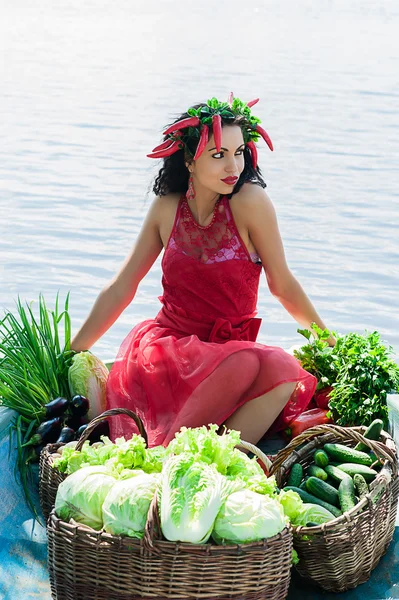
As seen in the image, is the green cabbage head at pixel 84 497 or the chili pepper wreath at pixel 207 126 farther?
the chili pepper wreath at pixel 207 126

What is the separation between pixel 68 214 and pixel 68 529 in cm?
715

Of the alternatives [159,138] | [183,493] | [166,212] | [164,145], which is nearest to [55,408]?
[166,212]

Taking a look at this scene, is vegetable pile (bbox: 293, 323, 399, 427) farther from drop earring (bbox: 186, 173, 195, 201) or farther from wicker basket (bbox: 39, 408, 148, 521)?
wicker basket (bbox: 39, 408, 148, 521)

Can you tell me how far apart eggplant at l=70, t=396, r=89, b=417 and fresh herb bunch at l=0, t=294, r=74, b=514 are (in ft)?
0.40

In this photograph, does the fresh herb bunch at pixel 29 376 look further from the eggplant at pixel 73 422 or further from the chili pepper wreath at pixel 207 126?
the chili pepper wreath at pixel 207 126

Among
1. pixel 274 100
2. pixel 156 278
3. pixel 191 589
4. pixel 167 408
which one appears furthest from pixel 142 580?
pixel 274 100

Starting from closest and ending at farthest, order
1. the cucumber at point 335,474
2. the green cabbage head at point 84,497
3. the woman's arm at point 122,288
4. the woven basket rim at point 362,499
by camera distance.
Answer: the green cabbage head at point 84,497
the woven basket rim at point 362,499
the cucumber at point 335,474
the woman's arm at point 122,288

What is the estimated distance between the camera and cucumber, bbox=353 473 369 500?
3062 mm

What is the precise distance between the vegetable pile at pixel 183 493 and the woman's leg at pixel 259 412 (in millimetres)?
788

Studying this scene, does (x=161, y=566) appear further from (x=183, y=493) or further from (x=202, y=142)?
(x=202, y=142)

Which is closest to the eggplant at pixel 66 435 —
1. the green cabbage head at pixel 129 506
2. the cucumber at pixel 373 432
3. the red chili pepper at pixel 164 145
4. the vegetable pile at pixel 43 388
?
the vegetable pile at pixel 43 388

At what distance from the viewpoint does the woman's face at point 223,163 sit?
150 inches

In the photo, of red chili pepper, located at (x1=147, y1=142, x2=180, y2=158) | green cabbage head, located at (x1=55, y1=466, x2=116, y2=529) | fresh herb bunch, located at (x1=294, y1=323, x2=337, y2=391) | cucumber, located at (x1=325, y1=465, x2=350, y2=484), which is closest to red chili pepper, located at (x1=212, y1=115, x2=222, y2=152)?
red chili pepper, located at (x1=147, y1=142, x2=180, y2=158)

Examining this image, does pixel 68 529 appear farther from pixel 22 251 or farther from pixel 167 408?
pixel 22 251
